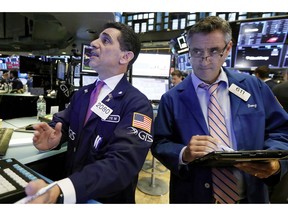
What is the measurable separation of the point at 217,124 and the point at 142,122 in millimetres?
435

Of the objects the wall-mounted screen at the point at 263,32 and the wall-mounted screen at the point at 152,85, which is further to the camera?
the wall-mounted screen at the point at 152,85

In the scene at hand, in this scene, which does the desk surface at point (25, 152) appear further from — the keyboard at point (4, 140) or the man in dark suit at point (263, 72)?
the man in dark suit at point (263, 72)

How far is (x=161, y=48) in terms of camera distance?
13.4 m

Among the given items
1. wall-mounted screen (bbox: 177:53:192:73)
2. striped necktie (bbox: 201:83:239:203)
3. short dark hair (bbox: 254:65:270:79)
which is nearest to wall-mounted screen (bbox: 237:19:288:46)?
short dark hair (bbox: 254:65:270:79)

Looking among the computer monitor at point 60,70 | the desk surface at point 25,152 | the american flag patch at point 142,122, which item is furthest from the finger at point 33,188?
the computer monitor at point 60,70

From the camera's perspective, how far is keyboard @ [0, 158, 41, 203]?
627 millimetres

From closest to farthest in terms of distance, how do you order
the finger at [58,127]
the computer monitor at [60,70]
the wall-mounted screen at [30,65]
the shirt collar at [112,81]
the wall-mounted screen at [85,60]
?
the finger at [58,127] → the shirt collar at [112,81] → the wall-mounted screen at [85,60] → the computer monitor at [60,70] → the wall-mounted screen at [30,65]

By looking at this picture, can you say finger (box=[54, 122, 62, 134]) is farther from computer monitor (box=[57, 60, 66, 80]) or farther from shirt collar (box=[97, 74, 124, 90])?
computer monitor (box=[57, 60, 66, 80])

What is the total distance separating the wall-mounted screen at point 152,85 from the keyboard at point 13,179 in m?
2.26

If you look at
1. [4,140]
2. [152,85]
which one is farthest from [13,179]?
[152,85]

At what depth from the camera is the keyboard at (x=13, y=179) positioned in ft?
2.06

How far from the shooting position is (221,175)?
1079mm

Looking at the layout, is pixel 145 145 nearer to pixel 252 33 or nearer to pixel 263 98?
pixel 263 98

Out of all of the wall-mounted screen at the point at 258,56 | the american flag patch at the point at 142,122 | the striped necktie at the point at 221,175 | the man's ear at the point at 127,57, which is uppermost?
the wall-mounted screen at the point at 258,56
